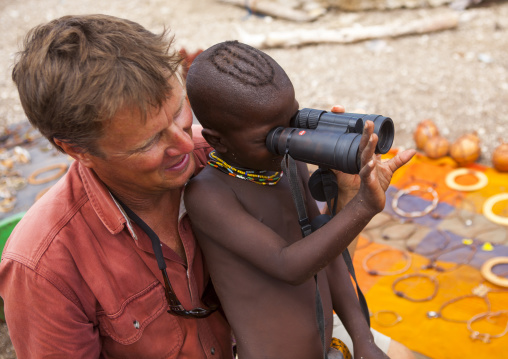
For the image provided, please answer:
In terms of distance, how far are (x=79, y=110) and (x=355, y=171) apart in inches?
33.3

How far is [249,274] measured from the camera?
6.11ft

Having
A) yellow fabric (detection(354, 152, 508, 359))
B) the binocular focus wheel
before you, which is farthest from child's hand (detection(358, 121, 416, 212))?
yellow fabric (detection(354, 152, 508, 359))

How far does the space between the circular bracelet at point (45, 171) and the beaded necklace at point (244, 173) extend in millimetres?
3734

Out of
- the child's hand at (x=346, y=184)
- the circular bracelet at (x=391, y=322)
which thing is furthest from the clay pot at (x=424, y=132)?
the child's hand at (x=346, y=184)

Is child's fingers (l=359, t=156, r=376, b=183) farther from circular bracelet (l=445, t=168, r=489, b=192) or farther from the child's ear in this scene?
circular bracelet (l=445, t=168, r=489, b=192)

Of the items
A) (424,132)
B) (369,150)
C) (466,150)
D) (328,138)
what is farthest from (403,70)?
(369,150)

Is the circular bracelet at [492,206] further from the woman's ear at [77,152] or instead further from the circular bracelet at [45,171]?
the circular bracelet at [45,171]

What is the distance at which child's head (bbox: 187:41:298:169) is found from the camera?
66.2 inches

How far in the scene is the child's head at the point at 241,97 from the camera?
5.52ft

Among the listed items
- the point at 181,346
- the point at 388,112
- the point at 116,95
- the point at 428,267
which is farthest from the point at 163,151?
the point at 388,112

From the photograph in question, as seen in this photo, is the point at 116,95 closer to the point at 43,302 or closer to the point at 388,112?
the point at 43,302

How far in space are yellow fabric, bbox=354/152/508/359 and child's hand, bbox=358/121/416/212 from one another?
1807 mm

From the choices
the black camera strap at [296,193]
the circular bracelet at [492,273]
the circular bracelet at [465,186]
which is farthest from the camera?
the circular bracelet at [465,186]

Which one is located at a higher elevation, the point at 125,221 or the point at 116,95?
the point at 116,95
